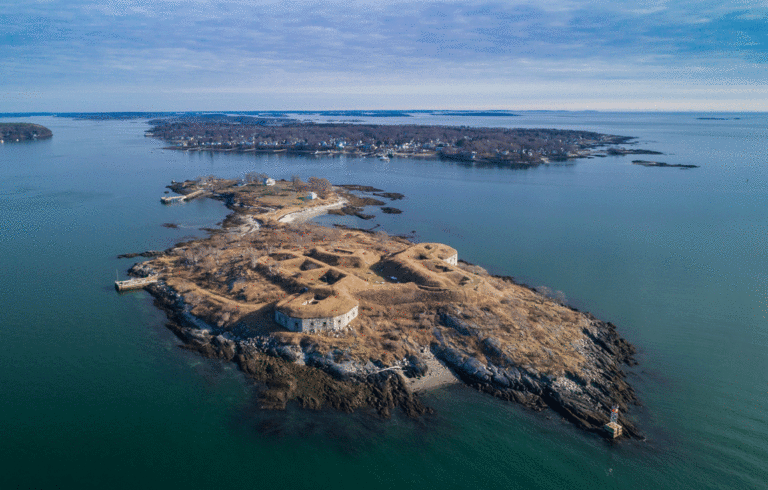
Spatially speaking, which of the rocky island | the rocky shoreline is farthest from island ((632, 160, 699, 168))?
the rocky shoreline

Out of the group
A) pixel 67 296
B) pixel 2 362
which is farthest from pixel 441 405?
pixel 67 296

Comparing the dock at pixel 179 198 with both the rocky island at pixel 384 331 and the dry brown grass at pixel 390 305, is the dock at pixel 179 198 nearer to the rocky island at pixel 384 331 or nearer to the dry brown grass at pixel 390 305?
the dry brown grass at pixel 390 305

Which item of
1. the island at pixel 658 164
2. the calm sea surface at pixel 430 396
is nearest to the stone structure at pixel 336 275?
the calm sea surface at pixel 430 396

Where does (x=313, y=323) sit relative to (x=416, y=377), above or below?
above

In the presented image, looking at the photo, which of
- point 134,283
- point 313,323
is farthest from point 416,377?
point 134,283

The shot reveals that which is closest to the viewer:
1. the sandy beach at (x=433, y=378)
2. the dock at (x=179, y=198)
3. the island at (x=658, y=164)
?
the sandy beach at (x=433, y=378)

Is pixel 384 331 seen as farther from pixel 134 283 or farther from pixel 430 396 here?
pixel 134 283
